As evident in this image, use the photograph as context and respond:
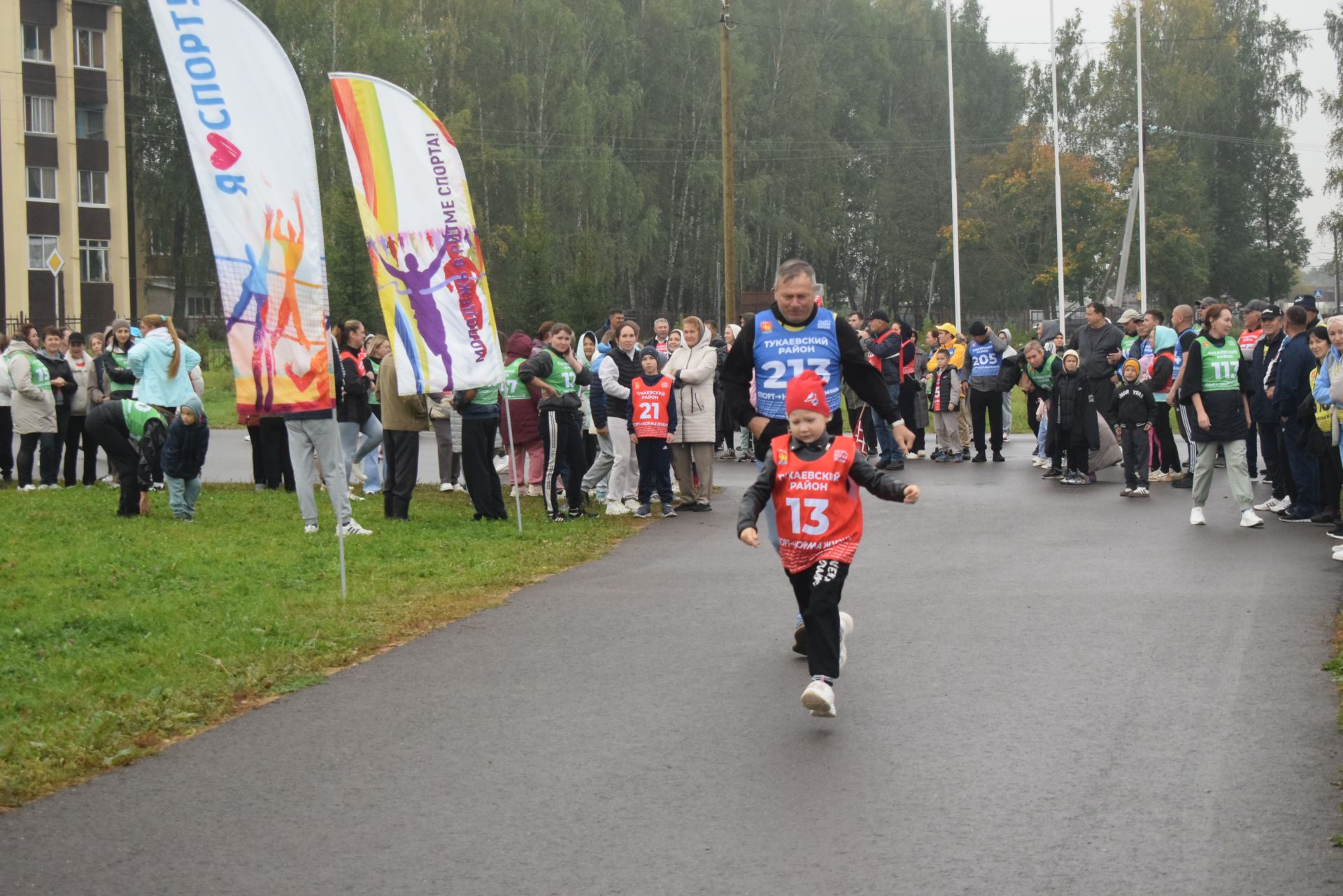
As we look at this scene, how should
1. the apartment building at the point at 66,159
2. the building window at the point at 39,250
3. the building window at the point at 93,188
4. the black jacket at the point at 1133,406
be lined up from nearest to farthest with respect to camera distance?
the black jacket at the point at 1133,406 → the apartment building at the point at 66,159 → the building window at the point at 39,250 → the building window at the point at 93,188

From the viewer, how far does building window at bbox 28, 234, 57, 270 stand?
62094mm

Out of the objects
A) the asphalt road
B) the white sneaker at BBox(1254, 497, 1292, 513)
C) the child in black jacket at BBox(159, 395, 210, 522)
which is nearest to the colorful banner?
the asphalt road

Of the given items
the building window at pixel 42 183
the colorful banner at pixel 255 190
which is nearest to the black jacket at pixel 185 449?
the colorful banner at pixel 255 190

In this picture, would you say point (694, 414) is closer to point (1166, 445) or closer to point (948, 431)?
point (1166, 445)

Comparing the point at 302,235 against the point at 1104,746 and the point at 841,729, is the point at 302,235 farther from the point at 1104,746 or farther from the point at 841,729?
the point at 1104,746

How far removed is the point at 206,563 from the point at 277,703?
480 centimetres

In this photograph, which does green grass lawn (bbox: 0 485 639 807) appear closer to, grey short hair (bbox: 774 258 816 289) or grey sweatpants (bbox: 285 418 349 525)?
grey sweatpants (bbox: 285 418 349 525)

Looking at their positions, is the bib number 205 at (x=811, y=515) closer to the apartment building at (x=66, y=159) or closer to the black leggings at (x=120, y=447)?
the black leggings at (x=120, y=447)

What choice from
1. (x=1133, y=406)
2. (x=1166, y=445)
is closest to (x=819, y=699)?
(x=1133, y=406)

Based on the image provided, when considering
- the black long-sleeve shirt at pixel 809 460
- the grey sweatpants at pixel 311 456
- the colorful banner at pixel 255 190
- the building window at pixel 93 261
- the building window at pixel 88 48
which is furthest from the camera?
the building window at pixel 93 261

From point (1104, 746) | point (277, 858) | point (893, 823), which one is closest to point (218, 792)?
point (277, 858)

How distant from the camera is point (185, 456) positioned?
15.1m

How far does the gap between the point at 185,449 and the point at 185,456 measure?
0.08 m

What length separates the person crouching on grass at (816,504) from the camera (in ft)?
23.5
